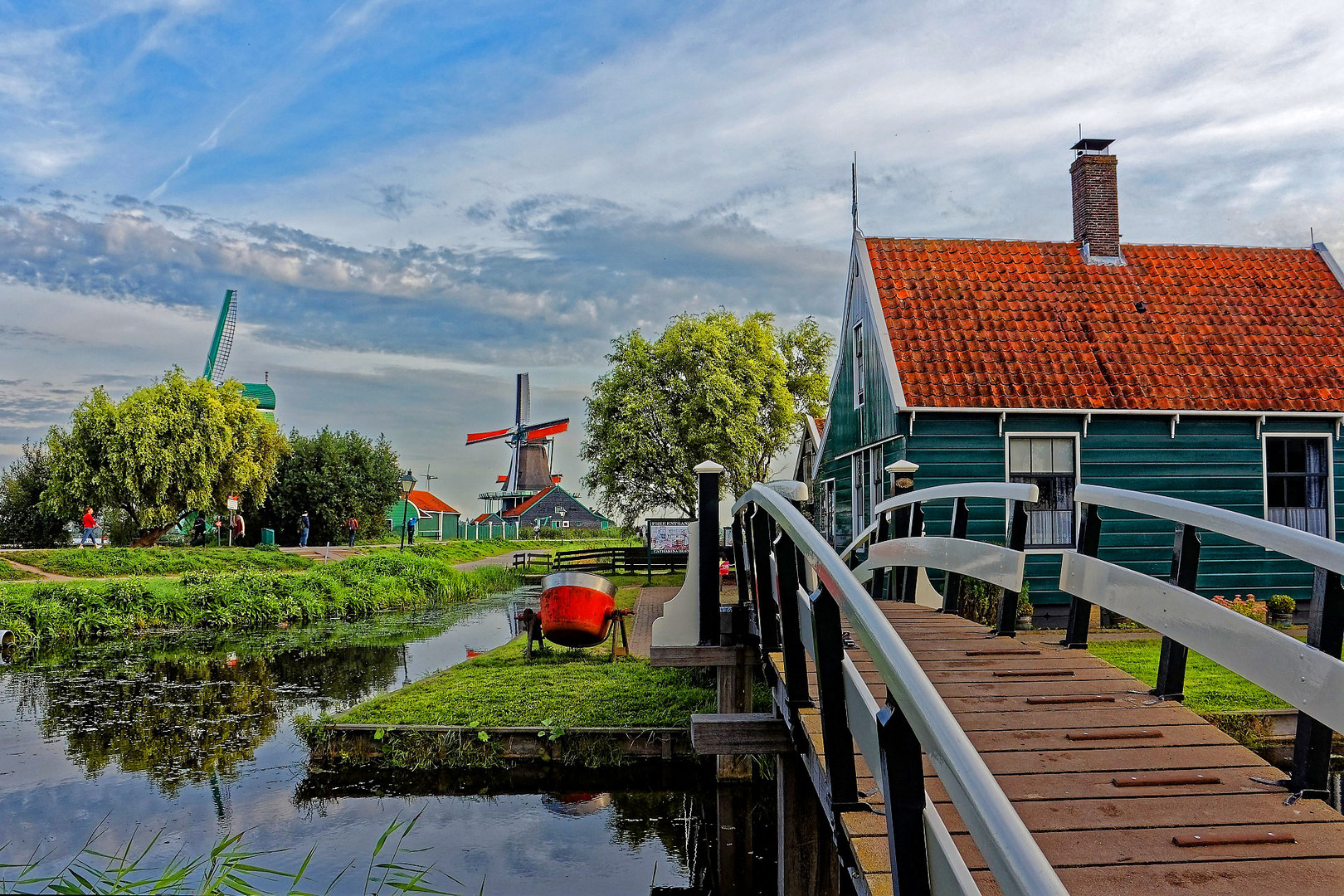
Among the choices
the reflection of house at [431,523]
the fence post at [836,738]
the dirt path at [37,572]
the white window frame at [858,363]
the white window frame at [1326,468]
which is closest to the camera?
the fence post at [836,738]

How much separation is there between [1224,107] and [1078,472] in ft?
18.1

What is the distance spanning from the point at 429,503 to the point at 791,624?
76.4m

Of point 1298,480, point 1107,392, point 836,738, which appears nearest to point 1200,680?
point 1107,392

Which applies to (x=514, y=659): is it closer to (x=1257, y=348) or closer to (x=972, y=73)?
(x=972, y=73)

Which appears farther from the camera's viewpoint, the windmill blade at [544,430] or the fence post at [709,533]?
the windmill blade at [544,430]

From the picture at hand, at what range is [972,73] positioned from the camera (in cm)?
1233

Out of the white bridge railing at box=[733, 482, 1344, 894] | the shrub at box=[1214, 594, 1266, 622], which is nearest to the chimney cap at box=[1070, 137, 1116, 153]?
the shrub at box=[1214, 594, 1266, 622]

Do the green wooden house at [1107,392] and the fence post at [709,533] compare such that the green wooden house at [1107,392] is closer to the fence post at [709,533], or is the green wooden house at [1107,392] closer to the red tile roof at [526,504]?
the fence post at [709,533]

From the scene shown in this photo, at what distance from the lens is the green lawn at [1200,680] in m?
9.21

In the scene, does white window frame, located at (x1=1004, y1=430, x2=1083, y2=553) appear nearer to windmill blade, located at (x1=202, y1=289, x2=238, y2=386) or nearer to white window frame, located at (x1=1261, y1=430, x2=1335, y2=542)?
white window frame, located at (x1=1261, y1=430, x2=1335, y2=542)

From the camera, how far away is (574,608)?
13266 mm

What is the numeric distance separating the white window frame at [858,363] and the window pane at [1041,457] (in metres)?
3.23

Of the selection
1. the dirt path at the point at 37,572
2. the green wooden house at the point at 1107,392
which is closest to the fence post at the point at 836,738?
the green wooden house at the point at 1107,392

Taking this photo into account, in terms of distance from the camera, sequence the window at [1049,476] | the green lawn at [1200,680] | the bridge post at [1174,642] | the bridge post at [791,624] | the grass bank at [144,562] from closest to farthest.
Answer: the bridge post at [1174,642], the bridge post at [791,624], the green lawn at [1200,680], the window at [1049,476], the grass bank at [144,562]
